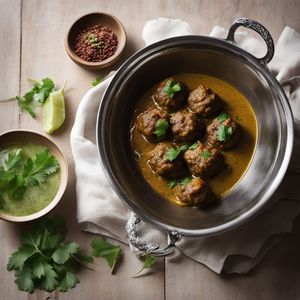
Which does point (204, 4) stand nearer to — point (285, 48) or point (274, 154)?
point (285, 48)

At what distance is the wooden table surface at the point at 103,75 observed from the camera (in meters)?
4.36

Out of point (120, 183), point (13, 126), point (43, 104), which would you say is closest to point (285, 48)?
point (120, 183)

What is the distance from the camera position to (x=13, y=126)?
4.62 meters

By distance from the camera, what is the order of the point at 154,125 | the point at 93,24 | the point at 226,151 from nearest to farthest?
the point at 154,125, the point at 226,151, the point at 93,24

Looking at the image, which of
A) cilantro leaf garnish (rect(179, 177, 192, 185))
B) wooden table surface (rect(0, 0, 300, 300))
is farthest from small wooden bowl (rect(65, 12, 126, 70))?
cilantro leaf garnish (rect(179, 177, 192, 185))

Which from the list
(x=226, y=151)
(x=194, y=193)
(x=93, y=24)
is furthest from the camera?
(x=93, y=24)

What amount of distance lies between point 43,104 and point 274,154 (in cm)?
186

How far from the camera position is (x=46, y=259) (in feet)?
14.1

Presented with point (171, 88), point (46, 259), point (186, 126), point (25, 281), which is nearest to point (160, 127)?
point (186, 126)

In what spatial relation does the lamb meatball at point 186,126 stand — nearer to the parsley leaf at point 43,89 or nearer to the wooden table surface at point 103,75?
the wooden table surface at point 103,75

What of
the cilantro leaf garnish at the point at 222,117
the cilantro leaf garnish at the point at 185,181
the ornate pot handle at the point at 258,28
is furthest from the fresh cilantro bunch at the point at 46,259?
the ornate pot handle at the point at 258,28

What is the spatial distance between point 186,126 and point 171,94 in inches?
10.7

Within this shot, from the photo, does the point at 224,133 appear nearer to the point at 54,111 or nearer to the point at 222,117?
the point at 222,117

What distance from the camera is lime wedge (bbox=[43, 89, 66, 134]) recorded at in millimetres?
4461
